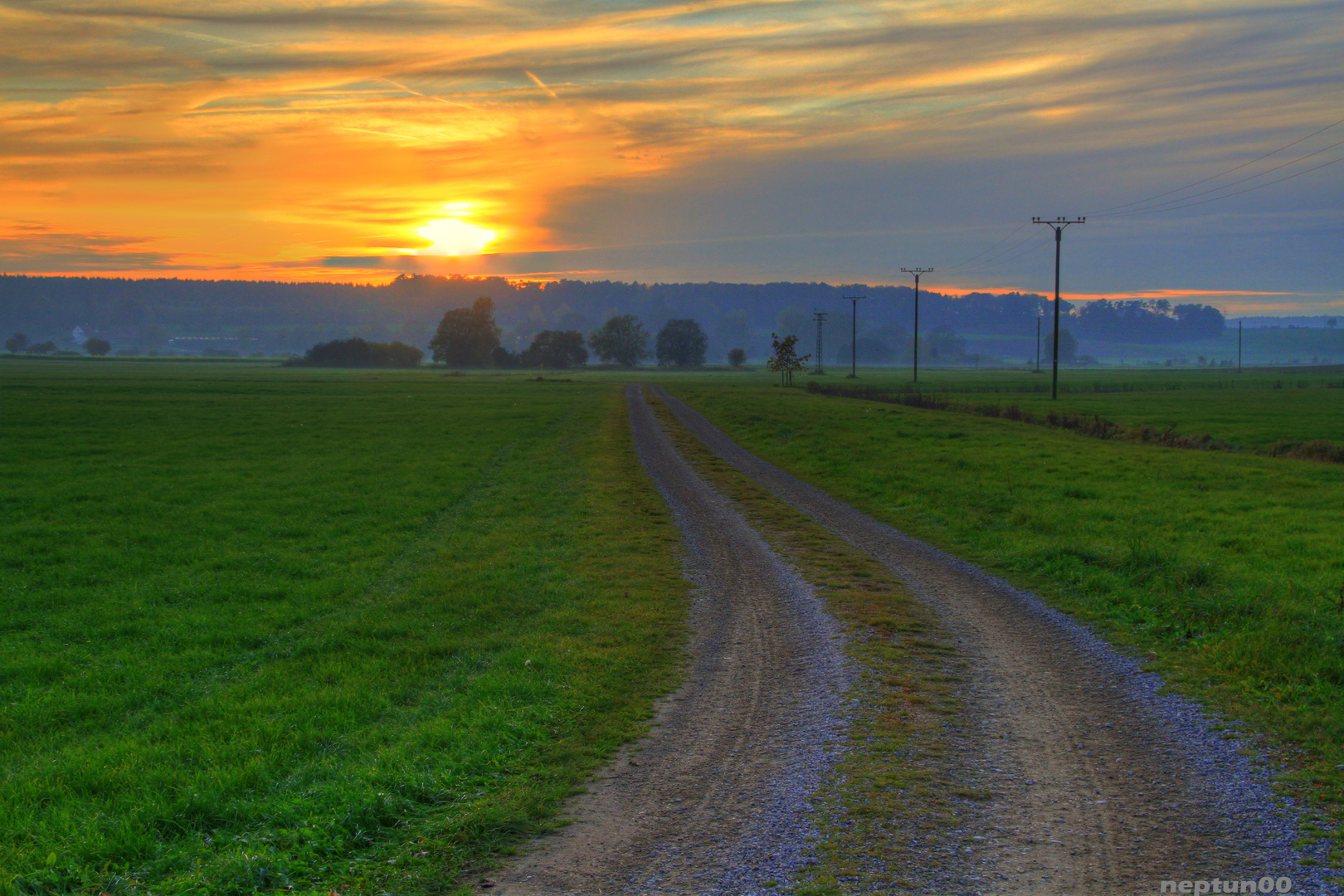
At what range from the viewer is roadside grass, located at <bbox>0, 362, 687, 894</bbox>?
20.9 ft

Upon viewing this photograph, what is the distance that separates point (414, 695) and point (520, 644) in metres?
1.82

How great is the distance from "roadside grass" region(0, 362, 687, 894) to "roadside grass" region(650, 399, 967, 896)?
2.18m

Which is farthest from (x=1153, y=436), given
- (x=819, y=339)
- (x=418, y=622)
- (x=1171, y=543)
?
(x=819, y=339)

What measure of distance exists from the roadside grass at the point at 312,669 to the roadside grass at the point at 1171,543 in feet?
19.7

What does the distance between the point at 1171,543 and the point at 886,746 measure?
12.6 m

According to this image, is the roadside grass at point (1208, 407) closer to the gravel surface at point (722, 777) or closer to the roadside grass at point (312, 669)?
the gravel surface at point (722, 777)

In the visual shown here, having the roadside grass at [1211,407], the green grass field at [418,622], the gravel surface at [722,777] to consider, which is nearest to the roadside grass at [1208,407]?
the roadside grass at [1211,407]

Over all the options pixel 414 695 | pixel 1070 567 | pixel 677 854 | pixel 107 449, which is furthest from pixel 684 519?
pixel 107 449

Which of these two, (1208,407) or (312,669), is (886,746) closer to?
(312,669)

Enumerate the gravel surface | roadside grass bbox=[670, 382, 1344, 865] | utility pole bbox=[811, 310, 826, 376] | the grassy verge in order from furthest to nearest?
utility pole bbox=[811, 310, 826, 376] < the grassy verge < roadside grass bbox=[670, 382, 1344, 865] < the gravel surface

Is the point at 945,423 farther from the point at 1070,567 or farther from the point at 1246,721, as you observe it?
the point at 1246,721

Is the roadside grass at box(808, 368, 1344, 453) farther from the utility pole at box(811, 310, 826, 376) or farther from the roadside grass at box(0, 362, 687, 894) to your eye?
the utility pole at box(811, 310, 826, 376)

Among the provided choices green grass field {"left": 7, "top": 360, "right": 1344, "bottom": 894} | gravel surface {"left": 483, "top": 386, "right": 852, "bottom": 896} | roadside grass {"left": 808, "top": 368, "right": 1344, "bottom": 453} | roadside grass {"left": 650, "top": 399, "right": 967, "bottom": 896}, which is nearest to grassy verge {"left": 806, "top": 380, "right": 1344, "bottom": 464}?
roadside grass {"left": 808, "top": 368, "right": 1344, "bottom": 453}

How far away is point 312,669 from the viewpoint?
35.8 ft
